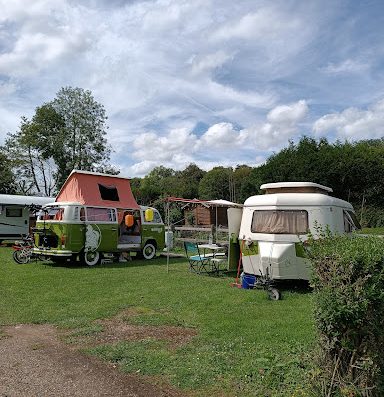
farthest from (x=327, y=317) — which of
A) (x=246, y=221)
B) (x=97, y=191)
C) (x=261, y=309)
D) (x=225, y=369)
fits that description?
(x=97, y=191)

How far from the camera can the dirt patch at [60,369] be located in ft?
14.1

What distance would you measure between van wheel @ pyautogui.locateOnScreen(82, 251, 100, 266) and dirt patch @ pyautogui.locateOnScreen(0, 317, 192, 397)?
822 cm

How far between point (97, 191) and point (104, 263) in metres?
2.62

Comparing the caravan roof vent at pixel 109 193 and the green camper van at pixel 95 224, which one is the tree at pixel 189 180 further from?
the caravan roof vent at pixel 109 193

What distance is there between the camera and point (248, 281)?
10.1 metres

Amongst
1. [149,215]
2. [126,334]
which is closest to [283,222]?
[126,334]

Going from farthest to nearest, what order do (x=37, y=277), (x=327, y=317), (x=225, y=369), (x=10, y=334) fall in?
1. (x=37, y=277)
2. (x=10, y=334)
3. (x=225, y=369)
4. (x=327, y=317)

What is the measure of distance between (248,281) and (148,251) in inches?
301

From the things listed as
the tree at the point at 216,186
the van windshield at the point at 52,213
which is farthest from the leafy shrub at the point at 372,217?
the tree at the point at 216,186

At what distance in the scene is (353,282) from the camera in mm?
3580

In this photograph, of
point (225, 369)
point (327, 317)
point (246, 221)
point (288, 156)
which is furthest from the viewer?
point (288, 156)

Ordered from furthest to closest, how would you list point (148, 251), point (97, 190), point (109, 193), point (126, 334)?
point (148, 251), point (109, 193), point (97, 190), point (126, 334)

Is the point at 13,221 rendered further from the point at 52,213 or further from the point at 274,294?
the point at 274,294

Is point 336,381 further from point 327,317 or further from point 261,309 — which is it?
point 261,309
